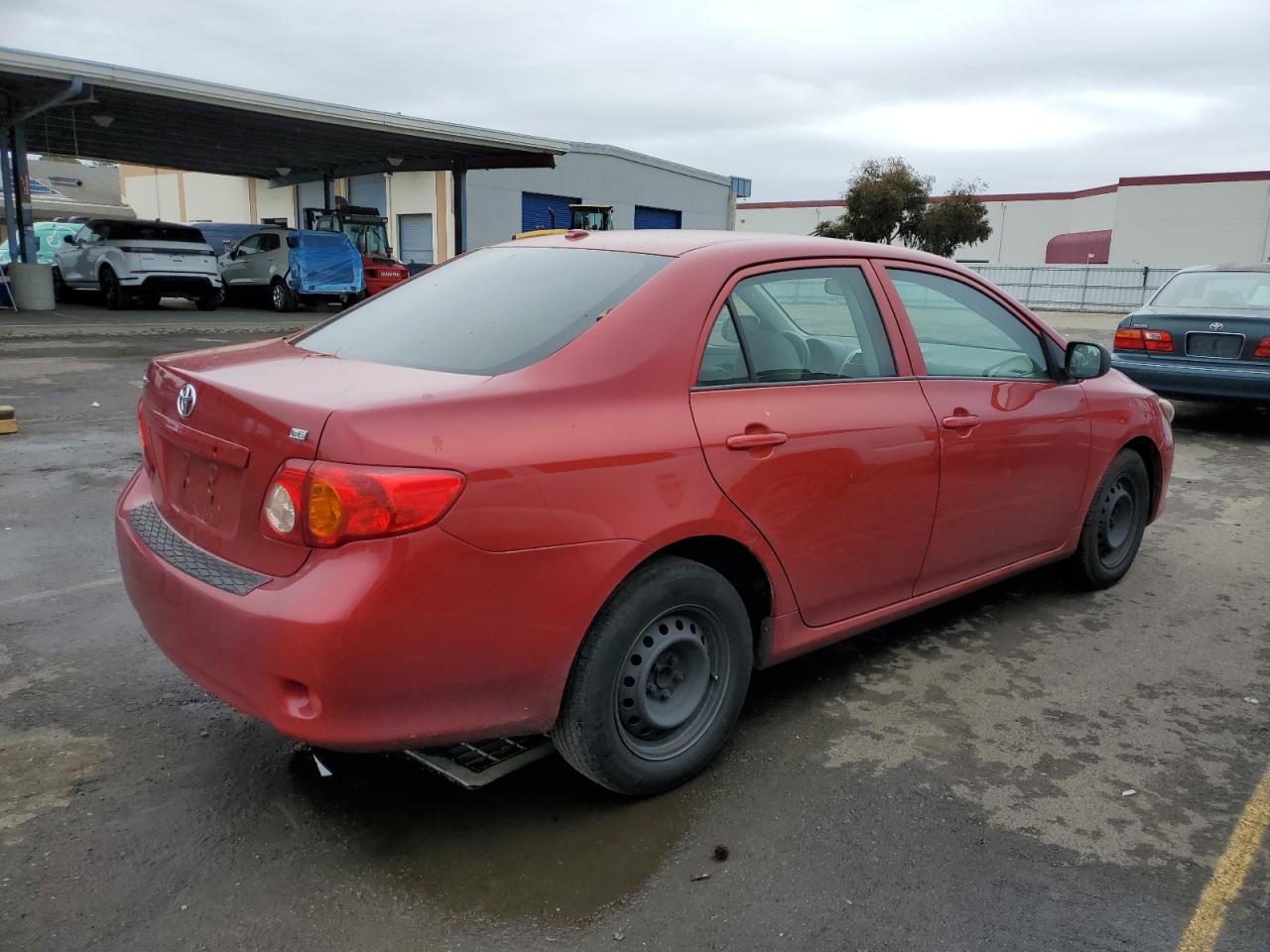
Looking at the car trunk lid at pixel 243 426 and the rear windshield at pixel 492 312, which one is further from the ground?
the rear windshield at pixel 492 312

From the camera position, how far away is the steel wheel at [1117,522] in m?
4.66

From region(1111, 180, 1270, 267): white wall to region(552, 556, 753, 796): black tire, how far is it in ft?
153

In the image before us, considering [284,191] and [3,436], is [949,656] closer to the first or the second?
[3,436]

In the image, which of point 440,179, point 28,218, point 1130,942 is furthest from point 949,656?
point 440,179

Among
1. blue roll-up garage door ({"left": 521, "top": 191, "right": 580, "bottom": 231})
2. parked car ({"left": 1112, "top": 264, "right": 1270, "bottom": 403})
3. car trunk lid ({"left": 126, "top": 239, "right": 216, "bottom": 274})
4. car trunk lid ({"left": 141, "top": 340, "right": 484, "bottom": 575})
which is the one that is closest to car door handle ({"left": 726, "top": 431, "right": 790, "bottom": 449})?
car trunk lid ({"left": 141, "top": 340, "right": 484, "bottom": 575})

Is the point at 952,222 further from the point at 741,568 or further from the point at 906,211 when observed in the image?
the point at 741,568

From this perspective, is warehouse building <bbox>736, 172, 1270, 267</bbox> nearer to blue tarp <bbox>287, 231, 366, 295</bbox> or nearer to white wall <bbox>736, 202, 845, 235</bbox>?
white wall <bbox>736, 202, 845, 235</bbox>

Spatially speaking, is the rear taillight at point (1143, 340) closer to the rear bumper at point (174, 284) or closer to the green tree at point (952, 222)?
the rear bumper at point (174, 284)

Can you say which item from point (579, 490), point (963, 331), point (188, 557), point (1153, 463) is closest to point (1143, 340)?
point (1153, 463)

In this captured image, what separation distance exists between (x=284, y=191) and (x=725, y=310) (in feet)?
145

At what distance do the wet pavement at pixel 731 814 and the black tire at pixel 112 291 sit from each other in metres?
17.4

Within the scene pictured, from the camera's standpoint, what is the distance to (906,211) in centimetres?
4397

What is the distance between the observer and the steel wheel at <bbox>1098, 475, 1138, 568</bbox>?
15.3 ft

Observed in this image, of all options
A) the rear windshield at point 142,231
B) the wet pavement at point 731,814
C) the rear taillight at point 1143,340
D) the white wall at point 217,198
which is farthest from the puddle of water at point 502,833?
the white wall at point 217,198
